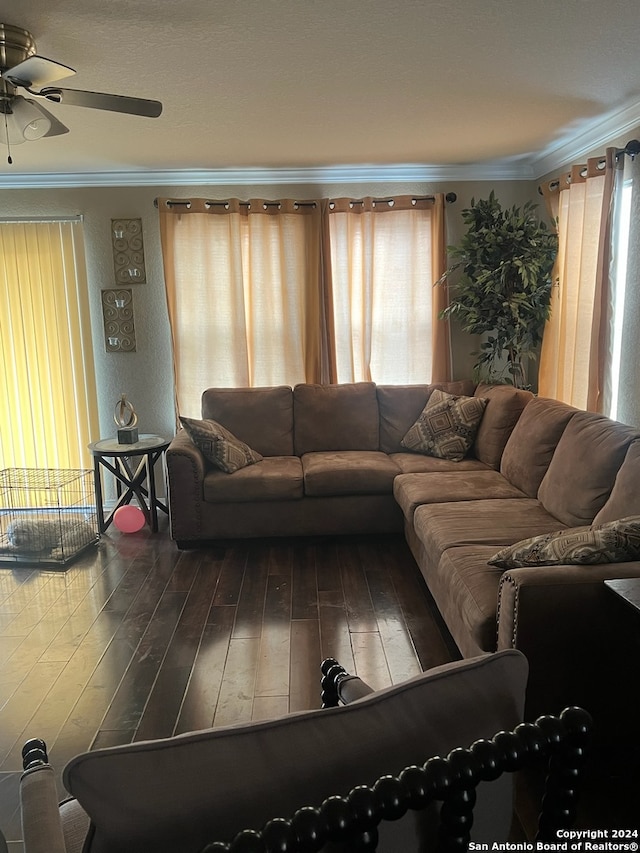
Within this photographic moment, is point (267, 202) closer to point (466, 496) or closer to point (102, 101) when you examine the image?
point (102, 101)

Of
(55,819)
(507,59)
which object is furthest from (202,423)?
(55,819)

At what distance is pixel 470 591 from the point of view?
7.90ft

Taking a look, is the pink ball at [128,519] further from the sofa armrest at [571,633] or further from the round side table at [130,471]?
the sofa armrest at [571,633]

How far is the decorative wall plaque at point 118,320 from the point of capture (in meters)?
5.01

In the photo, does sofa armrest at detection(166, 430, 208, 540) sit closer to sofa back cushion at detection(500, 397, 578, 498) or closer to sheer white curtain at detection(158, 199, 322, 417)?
sheer white curtain at detection(158, 199, 322, 417)

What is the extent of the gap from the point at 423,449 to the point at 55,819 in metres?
3.70

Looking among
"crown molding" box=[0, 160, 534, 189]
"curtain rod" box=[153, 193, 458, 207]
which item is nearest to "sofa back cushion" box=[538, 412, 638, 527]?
"curtain rod" box=[153, 193, 458, 207]

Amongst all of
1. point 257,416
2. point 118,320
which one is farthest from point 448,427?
point 118,320

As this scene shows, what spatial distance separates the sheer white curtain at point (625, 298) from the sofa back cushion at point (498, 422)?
21.7 inches

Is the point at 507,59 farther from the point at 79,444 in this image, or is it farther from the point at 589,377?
the point at 79,444

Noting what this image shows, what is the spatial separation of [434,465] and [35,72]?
304 cm

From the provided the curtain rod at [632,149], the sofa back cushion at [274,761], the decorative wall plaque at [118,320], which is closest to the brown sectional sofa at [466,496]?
the decorative wall plaque at [118,320]

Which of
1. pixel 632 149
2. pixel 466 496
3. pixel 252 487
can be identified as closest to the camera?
pixel 632 149

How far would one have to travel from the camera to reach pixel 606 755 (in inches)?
84.0
